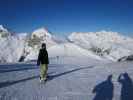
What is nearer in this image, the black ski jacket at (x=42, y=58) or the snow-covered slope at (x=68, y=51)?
the black ski jacket at (x=42, y=58)

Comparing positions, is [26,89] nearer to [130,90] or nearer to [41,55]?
[41,55]

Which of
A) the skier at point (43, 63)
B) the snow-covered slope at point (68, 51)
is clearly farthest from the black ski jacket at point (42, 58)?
the snow-covered slope at point (68, 51)

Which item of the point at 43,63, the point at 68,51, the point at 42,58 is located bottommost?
the point at 43,63

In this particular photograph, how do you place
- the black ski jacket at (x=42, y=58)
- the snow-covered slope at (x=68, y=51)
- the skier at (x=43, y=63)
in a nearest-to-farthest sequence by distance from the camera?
1. the skier at (x=43, y=63)
2. the black ski jacket at (x=42, y=58)
3. the snow-covered slope at (x=68, y=51)

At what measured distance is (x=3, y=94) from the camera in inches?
329

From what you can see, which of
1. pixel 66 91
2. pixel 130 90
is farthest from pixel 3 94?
pixel 130 90

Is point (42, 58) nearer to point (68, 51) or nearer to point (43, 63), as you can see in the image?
point (43, 63)

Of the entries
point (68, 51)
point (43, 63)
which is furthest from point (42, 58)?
point (68, 51)

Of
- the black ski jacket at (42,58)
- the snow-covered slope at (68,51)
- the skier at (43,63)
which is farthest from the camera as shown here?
the snow-covered slope at (68,51)

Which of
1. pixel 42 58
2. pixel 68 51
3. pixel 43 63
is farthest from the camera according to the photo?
pixel 68 51

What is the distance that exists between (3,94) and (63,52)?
65605 millimetres

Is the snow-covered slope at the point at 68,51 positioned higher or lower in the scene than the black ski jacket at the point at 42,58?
higher

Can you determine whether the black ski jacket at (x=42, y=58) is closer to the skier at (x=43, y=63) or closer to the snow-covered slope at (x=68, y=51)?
the skier at (x=43, y=63)

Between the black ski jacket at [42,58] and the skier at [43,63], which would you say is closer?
the skier at [43,63]
